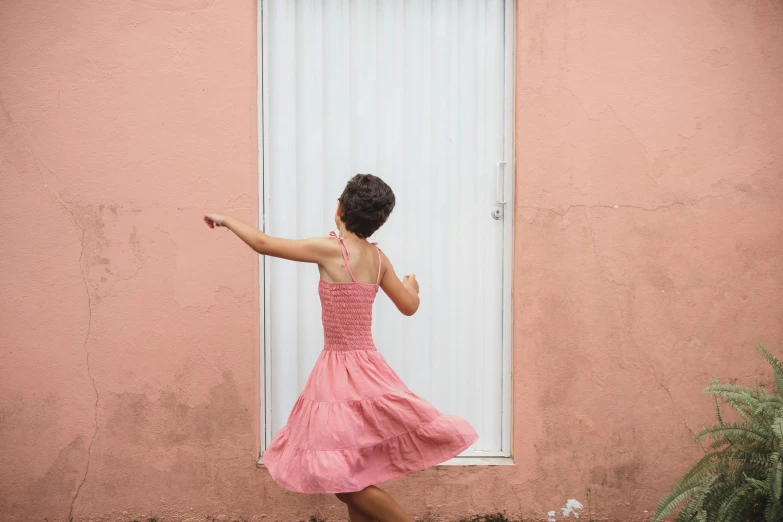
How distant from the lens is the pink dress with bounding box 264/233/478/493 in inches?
123

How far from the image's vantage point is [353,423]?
3154 mm

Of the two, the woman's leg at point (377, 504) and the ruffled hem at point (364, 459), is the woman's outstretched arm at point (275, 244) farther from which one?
the woman's leg at point (377, 504)

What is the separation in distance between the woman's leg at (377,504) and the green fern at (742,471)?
1.34m

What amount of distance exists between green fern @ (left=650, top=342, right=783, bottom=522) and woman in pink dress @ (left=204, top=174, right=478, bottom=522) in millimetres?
1210

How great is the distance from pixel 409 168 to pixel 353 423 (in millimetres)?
1663

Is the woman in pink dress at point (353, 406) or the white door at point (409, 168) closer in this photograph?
the woman in pink dress at point (353, 406)

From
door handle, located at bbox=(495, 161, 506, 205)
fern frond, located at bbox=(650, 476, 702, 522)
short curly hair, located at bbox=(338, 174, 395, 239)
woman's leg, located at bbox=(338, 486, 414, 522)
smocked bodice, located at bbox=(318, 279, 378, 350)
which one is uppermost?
door handle, located at bbox=(495, 161, 506, 205)

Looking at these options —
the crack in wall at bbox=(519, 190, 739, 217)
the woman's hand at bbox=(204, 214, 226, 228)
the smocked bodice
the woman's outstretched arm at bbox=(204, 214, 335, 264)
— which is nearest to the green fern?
the crack in wall at bbox=(519, 190, 739, 217)

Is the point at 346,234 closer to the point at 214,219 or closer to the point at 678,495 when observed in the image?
the point at 214,219

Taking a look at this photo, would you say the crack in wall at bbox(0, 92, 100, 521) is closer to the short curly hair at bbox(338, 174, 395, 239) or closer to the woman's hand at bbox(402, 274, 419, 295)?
the short curly hair at bbox(338, 174, 395, 239)

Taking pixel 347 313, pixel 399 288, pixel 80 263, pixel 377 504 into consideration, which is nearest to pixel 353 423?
pixel 377 504

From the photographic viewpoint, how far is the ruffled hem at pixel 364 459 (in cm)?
308

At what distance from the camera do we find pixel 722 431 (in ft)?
11.8

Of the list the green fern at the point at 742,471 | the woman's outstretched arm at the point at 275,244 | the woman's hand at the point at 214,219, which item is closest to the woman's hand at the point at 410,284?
the woman's outstretched arm at the point at 275,244
